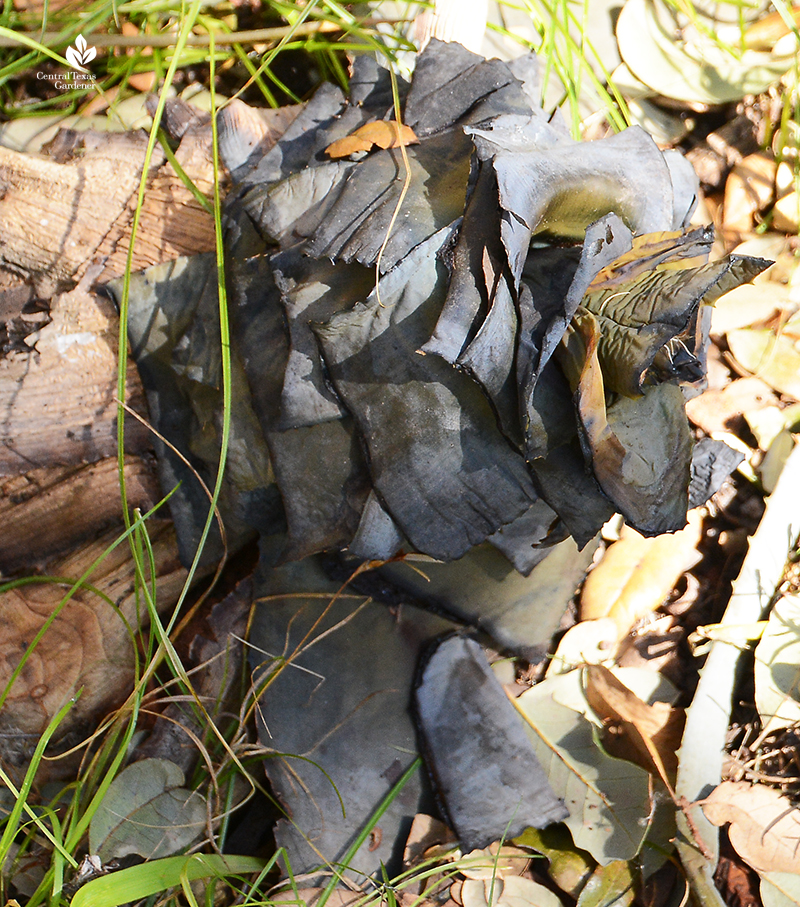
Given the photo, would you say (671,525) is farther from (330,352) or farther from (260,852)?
(260,852)

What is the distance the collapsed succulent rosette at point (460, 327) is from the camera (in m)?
0.63

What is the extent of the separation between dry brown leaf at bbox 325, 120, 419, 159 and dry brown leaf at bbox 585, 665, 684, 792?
783mm

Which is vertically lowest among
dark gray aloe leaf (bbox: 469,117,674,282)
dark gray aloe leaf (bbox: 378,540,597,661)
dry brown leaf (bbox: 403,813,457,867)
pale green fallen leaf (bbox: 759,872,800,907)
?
pale green fallen leaf (bbox: 759,872,800,907)

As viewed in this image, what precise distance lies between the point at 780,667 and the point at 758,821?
0.22 meters

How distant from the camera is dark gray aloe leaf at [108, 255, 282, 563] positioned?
2.73ft

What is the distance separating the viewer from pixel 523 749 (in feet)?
3.15

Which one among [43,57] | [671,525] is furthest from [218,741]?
[43,57]

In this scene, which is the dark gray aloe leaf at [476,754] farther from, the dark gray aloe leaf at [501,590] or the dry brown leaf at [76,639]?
the dry brown leaf at [76,639]

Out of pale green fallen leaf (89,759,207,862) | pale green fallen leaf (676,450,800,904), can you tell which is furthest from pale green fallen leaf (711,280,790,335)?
pale green fallen leaf (89,759,207,862)

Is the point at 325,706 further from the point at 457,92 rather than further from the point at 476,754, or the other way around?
the point at 457,92

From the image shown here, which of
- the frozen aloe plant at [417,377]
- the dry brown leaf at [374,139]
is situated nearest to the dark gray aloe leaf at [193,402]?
the frozen aloe plant at [417,377]

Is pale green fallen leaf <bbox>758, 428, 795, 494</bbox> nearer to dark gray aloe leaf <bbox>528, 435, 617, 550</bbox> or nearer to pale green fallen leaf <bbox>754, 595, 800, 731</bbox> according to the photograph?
pale green fallen leaf <bbox>754, 595, 800, 731</bbox>

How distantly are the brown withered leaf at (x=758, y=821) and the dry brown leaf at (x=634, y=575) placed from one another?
262 millimetres

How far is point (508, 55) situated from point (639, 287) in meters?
0.86
